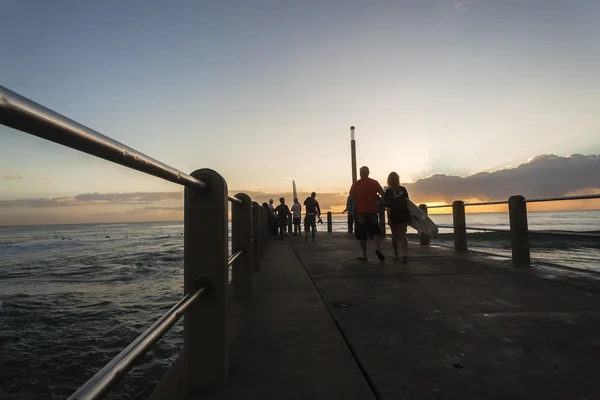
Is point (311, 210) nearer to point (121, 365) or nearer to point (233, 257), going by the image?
point (233, 257)

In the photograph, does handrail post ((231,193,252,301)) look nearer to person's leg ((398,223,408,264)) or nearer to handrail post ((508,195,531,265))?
person's leg ((398,223,408,264))

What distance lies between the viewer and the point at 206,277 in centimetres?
156

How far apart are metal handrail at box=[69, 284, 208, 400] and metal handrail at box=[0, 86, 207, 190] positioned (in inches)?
21.8

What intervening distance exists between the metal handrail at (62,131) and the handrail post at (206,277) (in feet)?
1.59

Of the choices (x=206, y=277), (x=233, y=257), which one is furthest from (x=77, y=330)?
(x=206, y=277)

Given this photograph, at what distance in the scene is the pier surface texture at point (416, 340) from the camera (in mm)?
1636

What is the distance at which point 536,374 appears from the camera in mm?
1744

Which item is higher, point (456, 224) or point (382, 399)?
point (456, 224)

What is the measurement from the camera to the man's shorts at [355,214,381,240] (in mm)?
6086

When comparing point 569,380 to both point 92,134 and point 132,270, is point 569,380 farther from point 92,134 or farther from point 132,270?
point 132,270

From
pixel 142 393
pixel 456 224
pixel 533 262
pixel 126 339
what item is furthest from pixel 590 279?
pixel 126 339

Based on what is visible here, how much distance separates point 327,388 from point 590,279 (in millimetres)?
4356

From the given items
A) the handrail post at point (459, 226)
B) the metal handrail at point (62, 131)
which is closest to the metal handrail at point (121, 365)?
the metal handrail at point (62, 131)

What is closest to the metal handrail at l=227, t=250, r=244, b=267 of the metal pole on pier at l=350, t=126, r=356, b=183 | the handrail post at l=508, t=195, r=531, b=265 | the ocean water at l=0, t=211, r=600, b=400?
the ocean water at l=0, t=211, r=600, b=400
